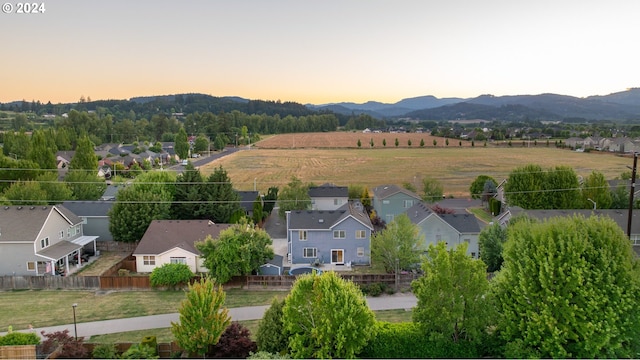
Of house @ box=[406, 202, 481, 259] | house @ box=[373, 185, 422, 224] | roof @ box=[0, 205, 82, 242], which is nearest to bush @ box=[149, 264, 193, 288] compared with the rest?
roof @ box=[0, 205, 82, 242]

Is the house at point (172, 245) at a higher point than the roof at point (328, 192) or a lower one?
lower

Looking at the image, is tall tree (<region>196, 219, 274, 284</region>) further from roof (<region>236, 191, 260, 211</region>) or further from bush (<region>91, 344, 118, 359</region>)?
roof (<region>236, 191, 260, 211</region>)

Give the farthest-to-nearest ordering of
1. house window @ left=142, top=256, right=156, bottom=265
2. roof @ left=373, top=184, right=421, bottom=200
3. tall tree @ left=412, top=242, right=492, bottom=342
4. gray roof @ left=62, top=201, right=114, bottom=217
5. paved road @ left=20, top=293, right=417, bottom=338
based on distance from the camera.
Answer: roof @ left=373, top=184, right=421, bottom=200, gray roof @ left=62, top=201, right=114, bottom=217, house window @ left=142, top=256, right=156, bottom=265, paved road @ left=20, top=293, right=417, bottom=338, tall tree @ left=412, top=242, right=492, bottom=342

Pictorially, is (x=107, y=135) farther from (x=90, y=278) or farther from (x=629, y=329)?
(x=629, y=329)

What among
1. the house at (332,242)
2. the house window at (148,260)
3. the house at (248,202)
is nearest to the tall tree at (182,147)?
the house at (248,202)

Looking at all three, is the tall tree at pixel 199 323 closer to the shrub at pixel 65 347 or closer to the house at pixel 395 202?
the shrub at pixel 65 347

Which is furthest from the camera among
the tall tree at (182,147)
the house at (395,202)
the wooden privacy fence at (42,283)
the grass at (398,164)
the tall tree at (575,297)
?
the tall tree at (182,147)

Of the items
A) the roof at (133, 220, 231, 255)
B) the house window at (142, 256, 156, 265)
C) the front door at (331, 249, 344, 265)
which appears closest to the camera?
the roof at (133, 220, 231, 255)
